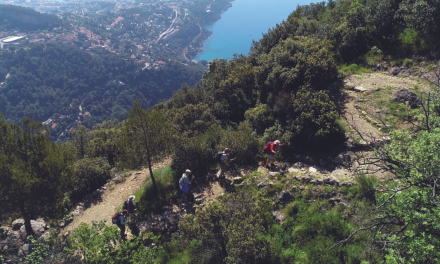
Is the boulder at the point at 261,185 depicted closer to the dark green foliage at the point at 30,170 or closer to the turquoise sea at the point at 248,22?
the dark green foliage at the point at 30,170

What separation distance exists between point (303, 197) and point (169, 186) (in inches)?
267


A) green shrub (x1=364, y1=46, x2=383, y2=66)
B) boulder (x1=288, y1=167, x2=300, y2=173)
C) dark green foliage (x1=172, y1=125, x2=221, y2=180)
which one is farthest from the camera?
green shrub (x1=364, y1=46, x2=383, y2=66)

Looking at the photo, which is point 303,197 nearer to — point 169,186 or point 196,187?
point 196,187

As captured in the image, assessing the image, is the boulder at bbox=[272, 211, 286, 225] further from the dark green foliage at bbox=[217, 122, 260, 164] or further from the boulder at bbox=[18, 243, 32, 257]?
the boulder at bbox=[18, 243, 32, 257]

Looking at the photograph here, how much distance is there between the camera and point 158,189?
43.3 ft

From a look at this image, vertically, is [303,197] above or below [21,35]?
below

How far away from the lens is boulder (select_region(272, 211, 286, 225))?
31.2 ft

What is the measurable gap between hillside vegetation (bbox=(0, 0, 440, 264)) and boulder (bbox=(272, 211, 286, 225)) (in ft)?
0.29

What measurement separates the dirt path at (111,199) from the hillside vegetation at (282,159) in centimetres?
85

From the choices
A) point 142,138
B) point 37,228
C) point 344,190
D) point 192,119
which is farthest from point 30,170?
point 344,190

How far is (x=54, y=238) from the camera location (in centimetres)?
1141

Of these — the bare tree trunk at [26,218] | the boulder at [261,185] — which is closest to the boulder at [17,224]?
the bare tree trunk at [26,218]

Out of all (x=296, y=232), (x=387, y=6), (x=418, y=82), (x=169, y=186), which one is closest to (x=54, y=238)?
(x=169, y=186)

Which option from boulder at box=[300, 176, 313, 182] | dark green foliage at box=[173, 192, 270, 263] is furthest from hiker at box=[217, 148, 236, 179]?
boulder at box=[300, 176, 313, 182]
